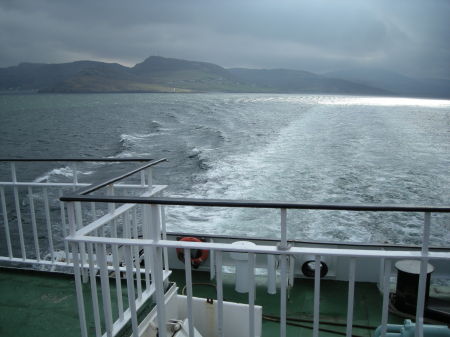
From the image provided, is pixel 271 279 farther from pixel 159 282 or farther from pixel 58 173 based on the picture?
pixel 58 173

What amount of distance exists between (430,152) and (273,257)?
58.5ft

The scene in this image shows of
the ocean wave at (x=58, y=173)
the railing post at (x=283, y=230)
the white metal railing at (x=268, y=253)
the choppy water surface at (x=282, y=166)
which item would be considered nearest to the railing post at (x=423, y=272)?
the white metal railing at (x=268, y=253)

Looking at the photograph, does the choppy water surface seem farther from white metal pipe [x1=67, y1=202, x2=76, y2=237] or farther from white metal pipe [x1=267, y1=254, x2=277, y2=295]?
white metal pipe [x1=67, y1=202, x2=76, y2=237]

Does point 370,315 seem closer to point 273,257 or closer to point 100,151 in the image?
point 273,257

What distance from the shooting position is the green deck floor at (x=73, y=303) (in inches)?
105

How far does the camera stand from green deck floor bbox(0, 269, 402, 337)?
2.66 metres

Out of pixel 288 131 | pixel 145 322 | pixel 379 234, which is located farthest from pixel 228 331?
pixel 288 131

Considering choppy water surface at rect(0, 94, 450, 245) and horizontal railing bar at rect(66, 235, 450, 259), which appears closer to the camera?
horizontal railing bar at rect(66, 235, 450, 259)

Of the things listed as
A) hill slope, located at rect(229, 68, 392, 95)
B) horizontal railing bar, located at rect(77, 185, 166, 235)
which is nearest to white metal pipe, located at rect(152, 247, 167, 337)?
horizontal railing bar, located at rect(77, 185, 166, 235)

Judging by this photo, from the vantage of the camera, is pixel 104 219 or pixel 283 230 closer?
pixel 283 230

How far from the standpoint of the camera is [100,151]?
2053 centimetres

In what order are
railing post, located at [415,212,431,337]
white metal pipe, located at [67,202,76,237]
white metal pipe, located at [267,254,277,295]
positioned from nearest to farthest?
railing post, located at [415,212,431,337] < white metal pipe, located at [67,202,76,237] < white metal pipe, located at [267,254,277,295]

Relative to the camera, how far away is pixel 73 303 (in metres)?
2.88

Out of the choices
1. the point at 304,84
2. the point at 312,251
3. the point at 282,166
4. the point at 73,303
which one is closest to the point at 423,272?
the point at 312,251
